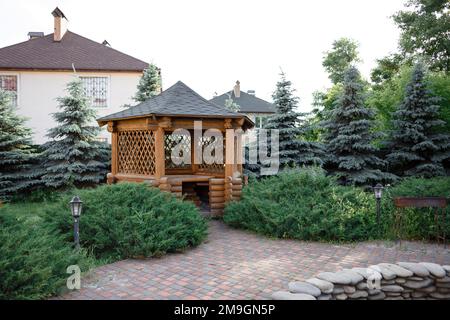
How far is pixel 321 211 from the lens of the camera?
22.6ft

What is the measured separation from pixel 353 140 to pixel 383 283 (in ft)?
27.5

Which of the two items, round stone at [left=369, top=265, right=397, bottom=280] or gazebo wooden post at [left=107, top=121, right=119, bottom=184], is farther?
gazebo wooden post at [left=107, top=121, right=119, bottom=184]

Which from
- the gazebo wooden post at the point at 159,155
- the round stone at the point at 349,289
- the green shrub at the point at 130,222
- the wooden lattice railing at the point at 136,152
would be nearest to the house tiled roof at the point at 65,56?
the wooden lattice railing at the point at 136,152

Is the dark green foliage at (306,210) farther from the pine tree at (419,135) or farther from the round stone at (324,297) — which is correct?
the pine tree at (419,135)

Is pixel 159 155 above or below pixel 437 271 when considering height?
above

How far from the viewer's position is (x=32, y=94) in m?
17.9

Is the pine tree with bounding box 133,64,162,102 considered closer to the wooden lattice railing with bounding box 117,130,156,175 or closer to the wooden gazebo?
the wooden gazebo

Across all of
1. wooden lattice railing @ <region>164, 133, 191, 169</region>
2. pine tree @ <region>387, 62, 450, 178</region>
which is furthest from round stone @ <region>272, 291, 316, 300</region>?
pine tree @ <region>387, 62, 450, 178</region>

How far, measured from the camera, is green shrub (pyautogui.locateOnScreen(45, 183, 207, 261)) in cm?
552

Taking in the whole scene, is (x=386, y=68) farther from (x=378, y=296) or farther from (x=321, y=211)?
(x=378, y=296)

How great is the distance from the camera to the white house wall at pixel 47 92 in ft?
58.6

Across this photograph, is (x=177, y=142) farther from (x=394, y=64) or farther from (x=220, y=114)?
(x=394, y=64)

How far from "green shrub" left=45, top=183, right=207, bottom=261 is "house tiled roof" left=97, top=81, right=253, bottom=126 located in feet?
7.41

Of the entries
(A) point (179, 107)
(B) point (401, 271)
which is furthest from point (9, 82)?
(B) point (401, 271)
